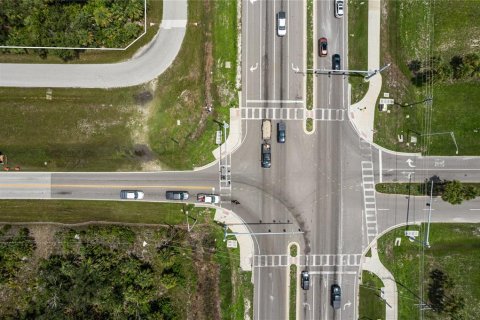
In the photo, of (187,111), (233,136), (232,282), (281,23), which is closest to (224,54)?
(281,23)

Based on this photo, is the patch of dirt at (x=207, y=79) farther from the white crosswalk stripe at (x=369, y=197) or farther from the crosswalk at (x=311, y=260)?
the white crosswalk stripe at (x=369, y=197)

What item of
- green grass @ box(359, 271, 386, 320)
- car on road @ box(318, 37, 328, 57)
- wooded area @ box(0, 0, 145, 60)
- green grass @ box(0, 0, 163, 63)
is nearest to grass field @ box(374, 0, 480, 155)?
car on road @ box(318, 37, 328, 57)

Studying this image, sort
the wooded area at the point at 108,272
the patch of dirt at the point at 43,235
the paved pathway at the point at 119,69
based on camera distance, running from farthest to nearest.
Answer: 1. the patch of dirt at the point at 43,235
2. the paved pathway at the point at 119,69
3. the wooded area at the point at 108,272

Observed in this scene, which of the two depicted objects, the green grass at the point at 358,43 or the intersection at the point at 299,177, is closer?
the intersection at the point at 299,177

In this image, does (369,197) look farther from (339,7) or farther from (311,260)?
(339,7)

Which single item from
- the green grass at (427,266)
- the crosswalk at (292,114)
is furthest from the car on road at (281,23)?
the green grass at (427,266)

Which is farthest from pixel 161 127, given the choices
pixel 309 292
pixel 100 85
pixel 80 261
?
pixel 309 292

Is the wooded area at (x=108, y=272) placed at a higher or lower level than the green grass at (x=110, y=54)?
lower
